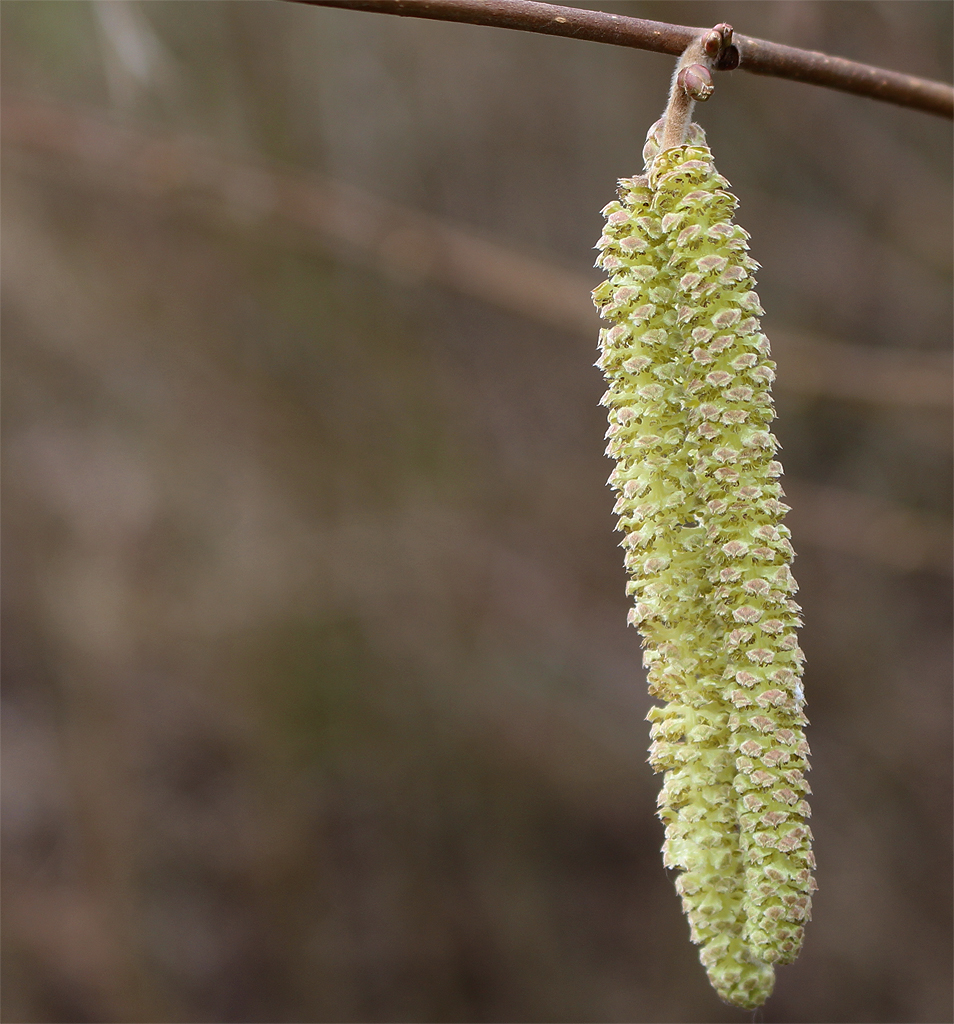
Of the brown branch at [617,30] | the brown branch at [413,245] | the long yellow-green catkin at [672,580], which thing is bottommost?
the long yellow-green catkin at [672,580]

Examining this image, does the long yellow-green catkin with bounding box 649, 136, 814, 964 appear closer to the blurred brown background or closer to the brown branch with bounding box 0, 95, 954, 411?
the brown branch with bounding box 0, 95, 954, 411

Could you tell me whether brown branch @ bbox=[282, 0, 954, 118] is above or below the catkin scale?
above

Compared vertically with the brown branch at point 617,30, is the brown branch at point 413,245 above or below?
above

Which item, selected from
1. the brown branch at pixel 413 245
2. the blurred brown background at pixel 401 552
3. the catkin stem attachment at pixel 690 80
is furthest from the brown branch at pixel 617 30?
the blurred brown background at pixel 401 552

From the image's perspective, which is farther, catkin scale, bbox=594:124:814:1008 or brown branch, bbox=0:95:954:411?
brown branch, bbox=0:95:954:411

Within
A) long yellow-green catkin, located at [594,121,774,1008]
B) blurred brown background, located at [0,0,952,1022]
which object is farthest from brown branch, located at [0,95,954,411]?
long yellow-green catkin, located at [594,121,774,1008]

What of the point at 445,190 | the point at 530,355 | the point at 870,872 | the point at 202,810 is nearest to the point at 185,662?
the point at 202,810

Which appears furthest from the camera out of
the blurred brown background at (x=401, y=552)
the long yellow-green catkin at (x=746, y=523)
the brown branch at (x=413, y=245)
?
the blurred brown background at (x=401, y=552)

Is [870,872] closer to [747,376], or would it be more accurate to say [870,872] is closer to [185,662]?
[185,662]

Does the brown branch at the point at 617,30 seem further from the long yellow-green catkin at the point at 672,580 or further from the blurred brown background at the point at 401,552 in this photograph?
the blurred brown background at the point at 401,552

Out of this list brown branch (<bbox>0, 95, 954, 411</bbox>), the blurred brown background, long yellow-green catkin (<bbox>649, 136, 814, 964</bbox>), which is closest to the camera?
long yellow-green catkin (<bbox>649, 136, 814, 964</bbox>)
